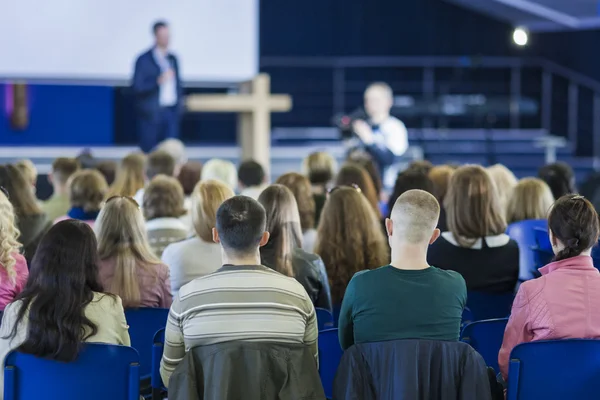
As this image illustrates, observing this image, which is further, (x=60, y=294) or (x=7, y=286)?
(x=7, y=286)

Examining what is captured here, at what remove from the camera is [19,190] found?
194 inches

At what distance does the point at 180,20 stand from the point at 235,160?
78.6 inches

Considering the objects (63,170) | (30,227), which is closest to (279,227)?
(30,227)

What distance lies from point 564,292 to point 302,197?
2.10 m

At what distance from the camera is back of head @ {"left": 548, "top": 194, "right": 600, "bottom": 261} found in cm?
302

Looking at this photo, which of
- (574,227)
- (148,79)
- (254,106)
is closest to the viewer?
(574,227)

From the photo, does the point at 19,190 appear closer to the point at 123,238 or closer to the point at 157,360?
the point at 123,238

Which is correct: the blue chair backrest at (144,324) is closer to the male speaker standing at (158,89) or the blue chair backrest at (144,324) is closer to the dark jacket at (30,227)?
the dark jacket at (30,227)

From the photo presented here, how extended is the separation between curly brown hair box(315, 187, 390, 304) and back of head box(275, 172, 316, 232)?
66 cm

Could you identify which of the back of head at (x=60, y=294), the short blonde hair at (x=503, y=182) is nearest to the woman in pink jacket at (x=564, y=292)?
the back of head at (x=60, y=294)

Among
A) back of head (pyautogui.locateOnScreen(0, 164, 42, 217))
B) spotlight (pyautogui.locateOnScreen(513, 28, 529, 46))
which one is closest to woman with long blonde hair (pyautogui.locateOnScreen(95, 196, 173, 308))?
back of head (pyautogui.locateOnScreen(0, 164, 42, 217))

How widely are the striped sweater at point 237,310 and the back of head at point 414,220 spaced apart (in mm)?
398

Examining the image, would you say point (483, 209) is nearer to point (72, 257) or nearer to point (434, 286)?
point (434, 286)

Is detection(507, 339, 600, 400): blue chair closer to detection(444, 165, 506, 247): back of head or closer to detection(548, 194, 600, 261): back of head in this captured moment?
detection(548, 194, 600, 261): back of head
